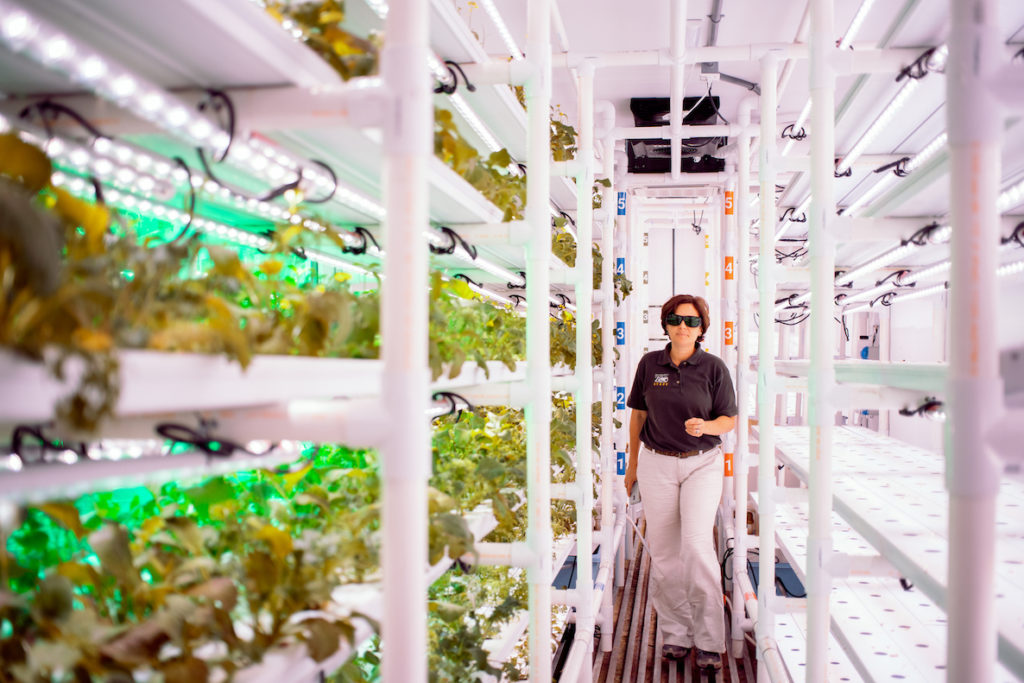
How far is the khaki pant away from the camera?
407cm

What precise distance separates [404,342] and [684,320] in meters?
3.20

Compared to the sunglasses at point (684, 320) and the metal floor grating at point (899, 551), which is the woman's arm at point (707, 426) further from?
the sunglasses at point (684, 320)

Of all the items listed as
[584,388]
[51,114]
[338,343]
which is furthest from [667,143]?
[51,114]

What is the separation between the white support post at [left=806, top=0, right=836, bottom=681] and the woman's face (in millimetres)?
1891

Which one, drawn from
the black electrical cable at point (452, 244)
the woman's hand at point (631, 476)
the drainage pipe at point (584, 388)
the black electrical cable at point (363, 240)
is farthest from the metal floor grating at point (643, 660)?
the black electrical cable at point (363, 240)

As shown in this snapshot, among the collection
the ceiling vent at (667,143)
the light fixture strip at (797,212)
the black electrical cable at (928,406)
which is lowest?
the black electrical cable at (928,406)

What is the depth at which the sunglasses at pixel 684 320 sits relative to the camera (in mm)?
4098

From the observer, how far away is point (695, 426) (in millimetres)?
3998

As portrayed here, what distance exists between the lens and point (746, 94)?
4.84 m

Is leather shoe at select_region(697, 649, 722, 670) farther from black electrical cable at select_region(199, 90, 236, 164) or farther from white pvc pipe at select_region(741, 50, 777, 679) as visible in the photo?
black electrical cable at select_region(199, 90, 236, 164)

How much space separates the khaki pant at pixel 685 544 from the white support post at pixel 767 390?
826 mm

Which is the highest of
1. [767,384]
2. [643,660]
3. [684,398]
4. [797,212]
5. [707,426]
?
[797,212]

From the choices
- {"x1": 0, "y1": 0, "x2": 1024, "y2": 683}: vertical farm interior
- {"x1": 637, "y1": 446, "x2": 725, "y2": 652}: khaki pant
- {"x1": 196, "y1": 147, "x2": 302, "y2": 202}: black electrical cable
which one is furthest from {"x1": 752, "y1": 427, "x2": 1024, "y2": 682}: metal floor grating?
{"x1": 196, "y1": 147, "x2": 302, "y2": 202}: black electrical cable

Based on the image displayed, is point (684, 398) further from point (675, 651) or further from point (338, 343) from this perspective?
point (338, 343)
